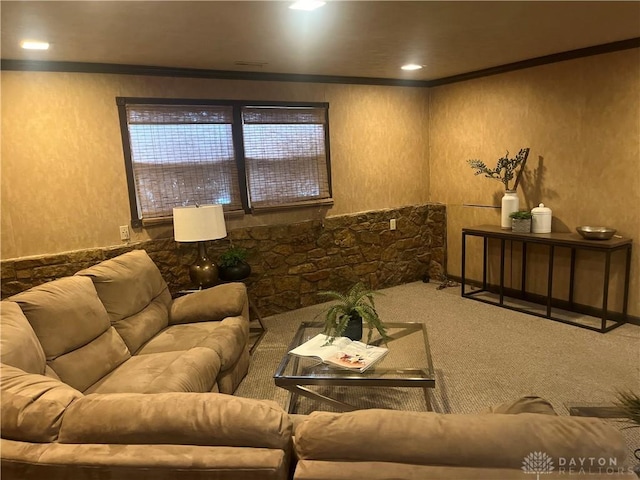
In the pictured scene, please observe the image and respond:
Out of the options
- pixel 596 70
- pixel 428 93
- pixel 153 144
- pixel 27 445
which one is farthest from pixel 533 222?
pixel 27 445

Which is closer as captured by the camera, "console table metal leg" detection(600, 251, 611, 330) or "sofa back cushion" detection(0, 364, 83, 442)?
"sofa back cushion" detection(0, 364, 83, 442)

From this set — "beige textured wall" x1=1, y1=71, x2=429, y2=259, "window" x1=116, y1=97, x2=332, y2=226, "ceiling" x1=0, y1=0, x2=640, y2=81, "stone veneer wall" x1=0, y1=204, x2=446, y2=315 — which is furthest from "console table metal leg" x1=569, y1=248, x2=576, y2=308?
"beige textured wall" x1=1, y1=71, x2=429, y2=259

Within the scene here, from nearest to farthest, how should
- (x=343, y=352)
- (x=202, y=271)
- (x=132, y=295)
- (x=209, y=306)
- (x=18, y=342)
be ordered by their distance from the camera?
1. (x=18, y=342)
2. (x=343, y=352)
3. (x=132, y=295)
4. (x=209, y=306)
5. (x=202, y=271)

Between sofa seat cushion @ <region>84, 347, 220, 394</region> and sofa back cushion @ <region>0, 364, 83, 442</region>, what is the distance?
739 millimetres

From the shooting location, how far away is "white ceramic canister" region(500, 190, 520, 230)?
14.9ft

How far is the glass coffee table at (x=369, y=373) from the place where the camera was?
2.37 meters

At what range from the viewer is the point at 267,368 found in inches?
136

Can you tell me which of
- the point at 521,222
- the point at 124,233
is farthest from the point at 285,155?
the point at 521,222

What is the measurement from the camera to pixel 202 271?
3719 millimetres

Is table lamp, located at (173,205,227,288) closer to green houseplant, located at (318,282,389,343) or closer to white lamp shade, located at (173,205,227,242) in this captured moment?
white lamp shade, located at (173,205,227,242)

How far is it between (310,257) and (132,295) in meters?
2.13

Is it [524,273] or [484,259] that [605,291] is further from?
[484,259]

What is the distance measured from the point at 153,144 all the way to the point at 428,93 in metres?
3.31

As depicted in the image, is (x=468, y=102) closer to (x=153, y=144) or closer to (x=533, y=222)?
(x=533, y=222)
